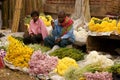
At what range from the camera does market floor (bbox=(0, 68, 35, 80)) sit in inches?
308

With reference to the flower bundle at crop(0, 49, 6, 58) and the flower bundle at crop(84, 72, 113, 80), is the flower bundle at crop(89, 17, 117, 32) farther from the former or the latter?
the flower bundle at crop(84, 72, 113, 80)

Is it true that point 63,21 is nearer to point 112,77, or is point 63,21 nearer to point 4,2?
point 112,77

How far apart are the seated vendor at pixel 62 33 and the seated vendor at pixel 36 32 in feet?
1.69

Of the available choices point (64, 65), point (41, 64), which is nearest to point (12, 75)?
point (41, 64)

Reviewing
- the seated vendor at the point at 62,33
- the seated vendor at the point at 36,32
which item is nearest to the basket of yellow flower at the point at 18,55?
the seated vendor at the point at 62,33

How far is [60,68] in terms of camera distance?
7637 mm

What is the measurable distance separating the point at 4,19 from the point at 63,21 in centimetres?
733

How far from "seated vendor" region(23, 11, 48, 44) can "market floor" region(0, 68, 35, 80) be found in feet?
8.52

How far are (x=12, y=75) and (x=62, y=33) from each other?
101 inches

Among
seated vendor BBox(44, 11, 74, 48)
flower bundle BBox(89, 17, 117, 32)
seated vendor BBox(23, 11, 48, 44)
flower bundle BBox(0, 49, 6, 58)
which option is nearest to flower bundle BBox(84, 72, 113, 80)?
flower bundle BBox(89, 17, 117, 32)

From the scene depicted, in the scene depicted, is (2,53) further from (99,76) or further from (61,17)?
(99,76)

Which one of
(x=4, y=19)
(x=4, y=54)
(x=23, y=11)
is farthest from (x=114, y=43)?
(x=4, y=19)

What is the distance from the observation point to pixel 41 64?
7680 mm

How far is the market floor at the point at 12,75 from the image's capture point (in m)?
7.82
